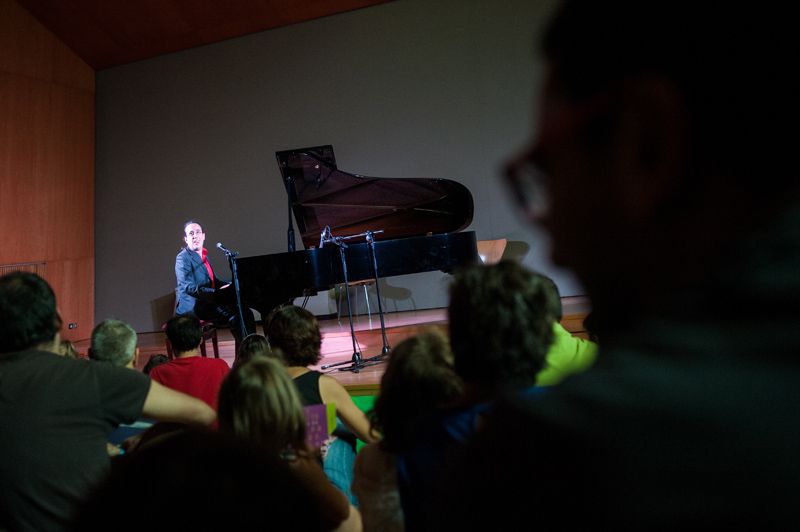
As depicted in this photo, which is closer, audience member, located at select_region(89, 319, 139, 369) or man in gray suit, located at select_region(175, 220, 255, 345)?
audience member, located at select_region(89, 319, 139, 369)

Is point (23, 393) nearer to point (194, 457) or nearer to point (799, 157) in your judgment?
point (194, 457)

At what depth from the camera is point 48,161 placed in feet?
28.9

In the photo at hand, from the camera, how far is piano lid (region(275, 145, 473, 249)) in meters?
6.28

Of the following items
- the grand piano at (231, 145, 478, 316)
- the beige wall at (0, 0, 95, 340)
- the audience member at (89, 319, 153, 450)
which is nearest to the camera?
the audience member at (89, 319, 153, 450)

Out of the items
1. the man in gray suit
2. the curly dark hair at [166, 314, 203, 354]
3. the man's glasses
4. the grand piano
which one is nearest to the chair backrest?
the grand piano

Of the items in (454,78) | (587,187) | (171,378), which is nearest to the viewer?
(587,187)

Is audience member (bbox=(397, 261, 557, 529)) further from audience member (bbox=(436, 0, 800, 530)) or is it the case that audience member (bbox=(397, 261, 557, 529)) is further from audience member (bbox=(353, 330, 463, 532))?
audience member (bbox=(436, 0, 800, 530))

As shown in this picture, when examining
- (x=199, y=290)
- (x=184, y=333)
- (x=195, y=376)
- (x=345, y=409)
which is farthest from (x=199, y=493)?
(x=199, y=290)

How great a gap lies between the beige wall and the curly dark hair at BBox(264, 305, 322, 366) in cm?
675

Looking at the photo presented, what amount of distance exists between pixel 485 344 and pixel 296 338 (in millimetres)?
1572

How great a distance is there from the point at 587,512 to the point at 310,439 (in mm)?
1579

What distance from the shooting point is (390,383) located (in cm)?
159

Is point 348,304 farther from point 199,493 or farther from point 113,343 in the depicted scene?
point 199,493

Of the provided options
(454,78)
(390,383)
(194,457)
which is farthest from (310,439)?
(454,78)
